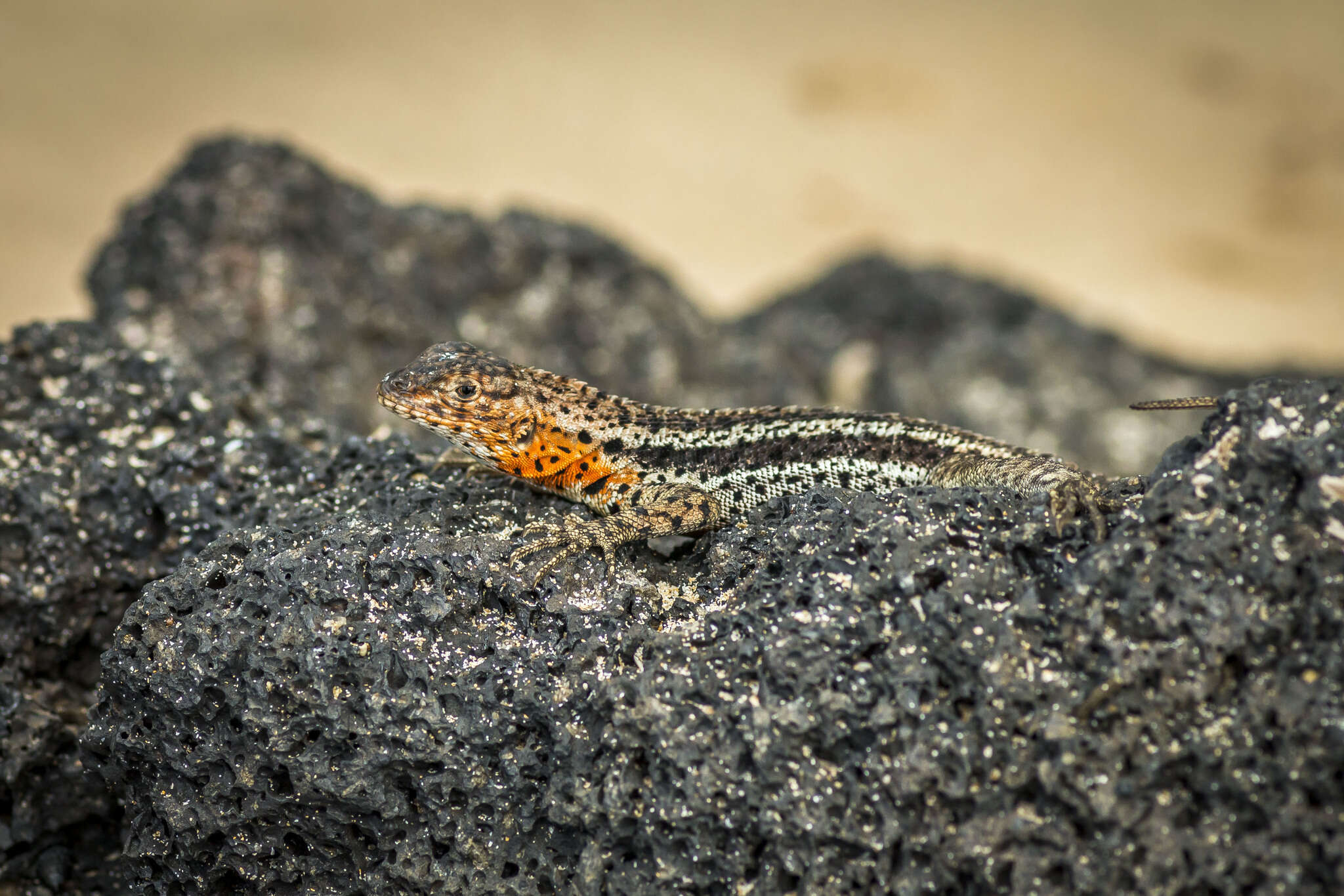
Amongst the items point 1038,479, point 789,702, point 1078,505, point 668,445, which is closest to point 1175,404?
point 1038,479

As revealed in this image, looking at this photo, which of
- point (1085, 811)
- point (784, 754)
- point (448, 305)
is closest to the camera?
point (1085, 811)

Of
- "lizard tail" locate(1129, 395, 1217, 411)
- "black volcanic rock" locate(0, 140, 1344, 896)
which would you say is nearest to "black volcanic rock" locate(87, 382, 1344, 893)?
"black volcanic rock" locate(0, 140, 1344, 896)

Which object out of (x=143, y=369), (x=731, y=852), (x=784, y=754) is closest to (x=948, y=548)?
(x=784, y=754)

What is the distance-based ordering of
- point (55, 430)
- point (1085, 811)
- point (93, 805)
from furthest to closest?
point (55, 430), point (93, 805), point (1085, 811)

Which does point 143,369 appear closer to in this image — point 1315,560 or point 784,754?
point 784,754

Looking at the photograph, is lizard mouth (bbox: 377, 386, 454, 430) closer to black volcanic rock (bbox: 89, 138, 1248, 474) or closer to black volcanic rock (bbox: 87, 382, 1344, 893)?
black volcanic rock (bbox: 87, 382, 1344, 893)

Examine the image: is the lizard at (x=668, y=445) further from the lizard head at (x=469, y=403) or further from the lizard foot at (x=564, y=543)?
the lizard foot at (x=564, y=543)

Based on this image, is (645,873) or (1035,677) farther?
(645,873)
